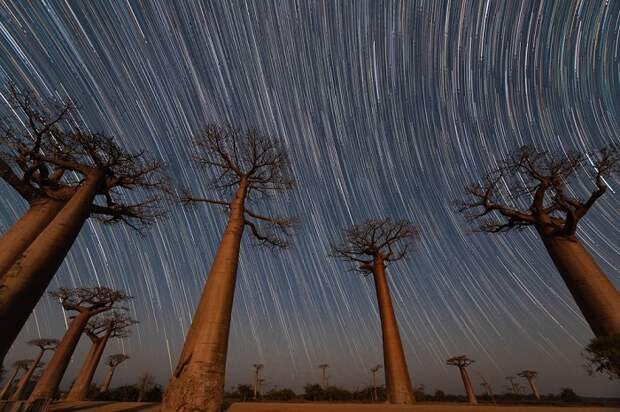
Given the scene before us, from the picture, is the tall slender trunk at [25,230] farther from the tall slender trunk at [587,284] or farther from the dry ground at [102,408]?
the tall slender trunk at [587,284]

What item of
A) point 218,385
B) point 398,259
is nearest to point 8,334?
point 218,385

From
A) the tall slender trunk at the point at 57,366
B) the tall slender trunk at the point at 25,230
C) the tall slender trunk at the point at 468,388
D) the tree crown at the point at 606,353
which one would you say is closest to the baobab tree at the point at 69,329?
the tall slender trunk at the point at 57,366

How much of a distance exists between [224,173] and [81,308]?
16242mm

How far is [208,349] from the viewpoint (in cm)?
443

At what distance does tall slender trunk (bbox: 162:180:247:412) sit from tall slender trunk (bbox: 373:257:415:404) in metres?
7.64

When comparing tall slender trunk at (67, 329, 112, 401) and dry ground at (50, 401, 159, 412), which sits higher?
tall slender trunk at (67, 329, 112, 401)

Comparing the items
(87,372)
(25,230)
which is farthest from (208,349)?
(87,372)

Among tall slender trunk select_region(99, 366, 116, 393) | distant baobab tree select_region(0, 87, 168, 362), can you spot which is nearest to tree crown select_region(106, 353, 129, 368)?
tall slender trunk select_region(99, 366, 116, 393)

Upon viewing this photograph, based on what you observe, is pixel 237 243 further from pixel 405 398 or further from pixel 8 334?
pixel 405 398

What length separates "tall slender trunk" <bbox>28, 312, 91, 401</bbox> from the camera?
1416 cm

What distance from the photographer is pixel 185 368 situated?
4.18 m

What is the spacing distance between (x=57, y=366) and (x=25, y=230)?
41.8ft

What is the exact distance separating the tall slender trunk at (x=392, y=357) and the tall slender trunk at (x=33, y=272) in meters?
10.3

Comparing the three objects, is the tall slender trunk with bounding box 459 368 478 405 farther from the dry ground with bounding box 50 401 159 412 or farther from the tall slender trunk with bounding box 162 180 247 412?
the tall slender trunk with bounding box 162 180 247 412
